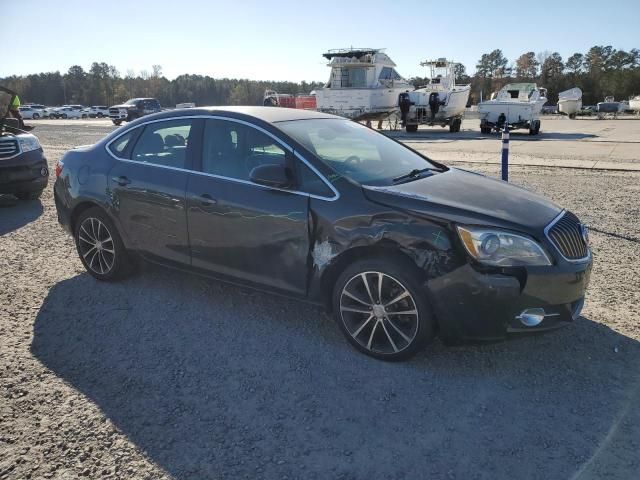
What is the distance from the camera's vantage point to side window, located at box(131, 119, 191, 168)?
4.37 meters

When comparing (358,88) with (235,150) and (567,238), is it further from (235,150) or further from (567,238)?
(567,238)

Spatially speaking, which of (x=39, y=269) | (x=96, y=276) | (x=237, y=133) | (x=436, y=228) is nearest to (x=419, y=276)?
(x=436, y=228)

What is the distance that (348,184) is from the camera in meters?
3.59

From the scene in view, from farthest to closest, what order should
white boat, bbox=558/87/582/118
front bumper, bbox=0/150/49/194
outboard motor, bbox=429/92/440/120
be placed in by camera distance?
1. white boat, bbox=558/87/582/118
2. outboard motor, bbox=429/92/440/120
3. front bumper, bbox=0/150/49/194

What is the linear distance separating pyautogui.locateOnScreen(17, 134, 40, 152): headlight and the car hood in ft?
24.2

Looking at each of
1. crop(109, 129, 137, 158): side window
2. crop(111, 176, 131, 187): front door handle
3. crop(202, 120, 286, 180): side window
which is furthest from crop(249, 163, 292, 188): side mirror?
crop(109, 129, 137, 158): side window

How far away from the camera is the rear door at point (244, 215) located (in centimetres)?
370

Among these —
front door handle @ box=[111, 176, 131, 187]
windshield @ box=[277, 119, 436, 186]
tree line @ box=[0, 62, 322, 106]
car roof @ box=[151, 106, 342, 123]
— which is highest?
tree line @ box=[0, 62, 322, 106]

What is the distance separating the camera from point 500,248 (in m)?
3.14

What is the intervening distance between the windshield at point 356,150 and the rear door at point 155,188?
100 centimetres

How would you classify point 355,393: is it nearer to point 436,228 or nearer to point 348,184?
point 436,228

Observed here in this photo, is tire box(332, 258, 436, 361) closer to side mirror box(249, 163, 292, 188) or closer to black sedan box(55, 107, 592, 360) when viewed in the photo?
black sedan box(55, 107, 592, 360)

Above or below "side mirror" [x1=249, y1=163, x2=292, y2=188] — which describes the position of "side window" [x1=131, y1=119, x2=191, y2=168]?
above

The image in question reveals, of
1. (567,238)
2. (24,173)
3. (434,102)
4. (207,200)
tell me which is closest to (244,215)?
(207,200)
